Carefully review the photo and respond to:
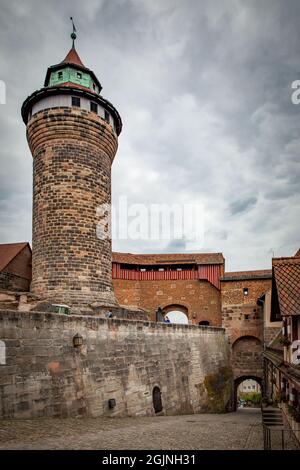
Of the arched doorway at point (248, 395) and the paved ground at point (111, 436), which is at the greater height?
the paved ground at point (111, 436)

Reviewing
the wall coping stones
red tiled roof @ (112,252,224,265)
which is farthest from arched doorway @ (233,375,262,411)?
the wall coping stones

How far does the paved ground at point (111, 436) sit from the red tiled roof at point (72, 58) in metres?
16.8

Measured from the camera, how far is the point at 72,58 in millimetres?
20406

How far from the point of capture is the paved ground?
6.70 m

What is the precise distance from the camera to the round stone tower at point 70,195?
1667 cm

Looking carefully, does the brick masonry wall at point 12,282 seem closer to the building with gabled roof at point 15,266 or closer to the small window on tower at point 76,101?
→ the building with gabled roof at point 15,266

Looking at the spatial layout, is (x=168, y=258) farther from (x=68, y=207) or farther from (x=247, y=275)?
(x=68, y=207)

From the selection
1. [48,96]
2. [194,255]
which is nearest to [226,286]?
[194,255]

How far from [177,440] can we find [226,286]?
20.3 metres

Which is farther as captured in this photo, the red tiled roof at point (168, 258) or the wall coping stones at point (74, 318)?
the red tiled roof at point (168, 258)

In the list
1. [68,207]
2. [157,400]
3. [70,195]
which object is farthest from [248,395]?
[70,195]

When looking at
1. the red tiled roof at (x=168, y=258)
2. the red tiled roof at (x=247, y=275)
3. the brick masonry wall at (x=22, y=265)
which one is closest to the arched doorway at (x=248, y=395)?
the red tiled roof at (x=247, y=275)

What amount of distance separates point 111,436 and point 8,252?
15895 millimetres

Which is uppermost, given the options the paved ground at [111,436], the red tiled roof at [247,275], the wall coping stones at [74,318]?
the red tiled roof at [247,275]
